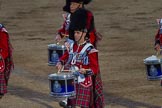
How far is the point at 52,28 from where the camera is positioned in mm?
20297

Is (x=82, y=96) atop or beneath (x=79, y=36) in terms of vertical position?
beneath

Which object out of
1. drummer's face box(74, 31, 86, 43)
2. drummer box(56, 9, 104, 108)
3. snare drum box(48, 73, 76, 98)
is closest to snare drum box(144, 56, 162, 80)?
drummer box(56, 9, 104, 108)

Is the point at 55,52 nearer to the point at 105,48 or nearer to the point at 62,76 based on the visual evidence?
the point at 62,76

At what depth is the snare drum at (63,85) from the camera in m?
6.96

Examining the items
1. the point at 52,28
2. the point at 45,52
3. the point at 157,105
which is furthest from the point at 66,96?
the point at 52,28

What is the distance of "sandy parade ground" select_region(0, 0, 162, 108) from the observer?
10344mm

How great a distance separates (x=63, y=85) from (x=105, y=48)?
352 inches

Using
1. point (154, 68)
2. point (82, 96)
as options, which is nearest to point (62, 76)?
point (82, 96)

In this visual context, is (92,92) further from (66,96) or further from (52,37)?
(52,37)

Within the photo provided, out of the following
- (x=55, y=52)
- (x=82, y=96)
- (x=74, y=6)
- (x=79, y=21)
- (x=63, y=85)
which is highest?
(x=74, y=6)

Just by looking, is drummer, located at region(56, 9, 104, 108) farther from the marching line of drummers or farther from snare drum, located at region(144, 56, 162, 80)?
snare drum, located at region(144, 56, 162, 80)

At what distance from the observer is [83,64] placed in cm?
730

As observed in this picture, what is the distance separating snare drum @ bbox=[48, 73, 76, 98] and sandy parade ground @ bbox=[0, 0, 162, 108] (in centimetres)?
272

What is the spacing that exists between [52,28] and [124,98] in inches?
408
